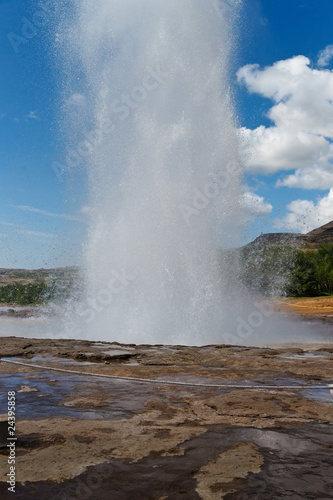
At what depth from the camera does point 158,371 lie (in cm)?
697

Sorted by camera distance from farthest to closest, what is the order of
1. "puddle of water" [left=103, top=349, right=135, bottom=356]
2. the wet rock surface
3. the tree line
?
the tree line
"puddle of water" [left=103, top=349, right=135, bottom=356]
the wet rock surface

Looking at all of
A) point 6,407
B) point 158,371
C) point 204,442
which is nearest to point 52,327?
point 158,371

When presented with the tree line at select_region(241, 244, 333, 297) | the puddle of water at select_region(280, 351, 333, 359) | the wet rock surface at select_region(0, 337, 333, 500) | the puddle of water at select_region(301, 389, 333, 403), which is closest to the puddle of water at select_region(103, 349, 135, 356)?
the wet rock surface at select_region(0, 337, 333, 500)

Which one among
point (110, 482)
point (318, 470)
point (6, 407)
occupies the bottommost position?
point (318, 470)

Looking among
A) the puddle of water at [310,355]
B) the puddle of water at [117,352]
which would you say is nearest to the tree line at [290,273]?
the puddle of water at [310,355]

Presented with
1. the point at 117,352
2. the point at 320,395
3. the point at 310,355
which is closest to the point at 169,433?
the point at 320,395

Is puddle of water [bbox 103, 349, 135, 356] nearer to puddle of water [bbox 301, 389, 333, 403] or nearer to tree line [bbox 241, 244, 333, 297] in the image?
puddle of water [bbox 301, 389, 333, 403]

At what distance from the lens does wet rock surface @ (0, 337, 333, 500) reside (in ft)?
9.03

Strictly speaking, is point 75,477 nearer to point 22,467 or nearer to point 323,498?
point 22,467

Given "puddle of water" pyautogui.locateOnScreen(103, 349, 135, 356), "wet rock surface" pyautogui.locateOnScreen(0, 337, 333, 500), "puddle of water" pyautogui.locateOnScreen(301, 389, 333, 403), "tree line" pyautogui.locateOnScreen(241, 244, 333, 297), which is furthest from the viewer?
"tree line" pyautogui.locateOnScreen(241, 244, 333, 297)

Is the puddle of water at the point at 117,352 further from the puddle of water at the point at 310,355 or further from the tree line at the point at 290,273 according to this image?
the tree line at the point at 290,273

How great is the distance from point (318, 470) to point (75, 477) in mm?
1725

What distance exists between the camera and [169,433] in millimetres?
3777

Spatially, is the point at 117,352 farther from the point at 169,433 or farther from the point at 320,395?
the point at 169,433
